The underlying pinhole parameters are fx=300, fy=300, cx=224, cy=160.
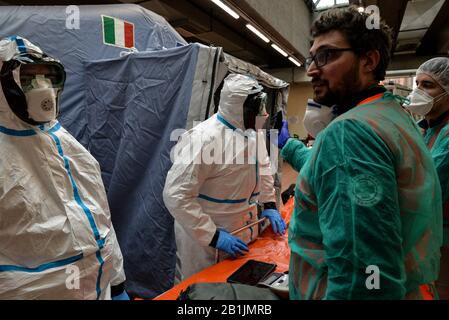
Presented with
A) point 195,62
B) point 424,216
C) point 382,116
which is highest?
point 195,62

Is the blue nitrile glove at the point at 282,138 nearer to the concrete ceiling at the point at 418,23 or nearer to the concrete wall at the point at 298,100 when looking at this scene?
the concrete ceiling at the point at 418,23

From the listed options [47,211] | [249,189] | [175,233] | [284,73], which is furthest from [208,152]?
[284,73]

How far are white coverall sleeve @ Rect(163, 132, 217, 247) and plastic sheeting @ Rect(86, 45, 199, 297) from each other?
556mm

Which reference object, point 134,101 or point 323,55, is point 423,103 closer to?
point 323,55

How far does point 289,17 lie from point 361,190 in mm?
6763

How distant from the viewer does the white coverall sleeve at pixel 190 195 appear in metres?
1.84

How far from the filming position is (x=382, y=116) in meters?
0.78

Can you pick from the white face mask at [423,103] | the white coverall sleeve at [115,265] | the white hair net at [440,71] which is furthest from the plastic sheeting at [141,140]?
the white hair net at [440,71]

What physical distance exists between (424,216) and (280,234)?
149 centimetres

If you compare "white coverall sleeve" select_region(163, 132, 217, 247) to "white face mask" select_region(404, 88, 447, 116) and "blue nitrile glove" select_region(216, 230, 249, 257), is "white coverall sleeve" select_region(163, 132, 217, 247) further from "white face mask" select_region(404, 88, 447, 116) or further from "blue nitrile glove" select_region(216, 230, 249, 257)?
"white face mask" select_region(404, 88, 447, 116)

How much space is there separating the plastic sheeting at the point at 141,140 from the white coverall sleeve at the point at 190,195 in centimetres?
56

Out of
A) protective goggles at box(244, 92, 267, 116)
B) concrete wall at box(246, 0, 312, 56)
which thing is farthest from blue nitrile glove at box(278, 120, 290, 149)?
concrete wall at box(246, 0, 312, 56)

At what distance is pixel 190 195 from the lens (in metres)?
1.87
